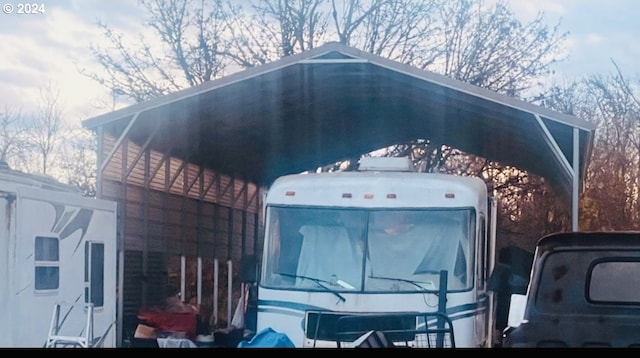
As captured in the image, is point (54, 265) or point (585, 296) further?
point (54, 265)

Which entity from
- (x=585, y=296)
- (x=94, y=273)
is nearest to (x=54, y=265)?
(x=94, y=273)

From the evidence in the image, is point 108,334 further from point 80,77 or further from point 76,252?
point 80,77

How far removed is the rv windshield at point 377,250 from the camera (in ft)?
20.4

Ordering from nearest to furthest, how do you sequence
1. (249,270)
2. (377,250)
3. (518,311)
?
(518,311), (377,250), (249,270)

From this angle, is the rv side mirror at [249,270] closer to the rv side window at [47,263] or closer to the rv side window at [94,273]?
the rv side window at [94,273]

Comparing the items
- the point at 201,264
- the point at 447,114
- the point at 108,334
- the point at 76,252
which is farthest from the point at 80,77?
the point at 447,114

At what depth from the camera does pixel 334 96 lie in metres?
7.44

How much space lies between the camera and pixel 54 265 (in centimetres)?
596

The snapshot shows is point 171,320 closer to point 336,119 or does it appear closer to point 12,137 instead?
point 12,137

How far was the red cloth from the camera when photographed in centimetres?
641

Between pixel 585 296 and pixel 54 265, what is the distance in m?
2.94

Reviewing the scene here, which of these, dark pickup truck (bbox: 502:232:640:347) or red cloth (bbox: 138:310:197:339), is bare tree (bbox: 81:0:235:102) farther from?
dark pickup truck (bbox: 502:232:640:347)

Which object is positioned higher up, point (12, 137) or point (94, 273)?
point (12, 137)

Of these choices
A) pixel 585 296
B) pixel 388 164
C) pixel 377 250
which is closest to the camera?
pixel 585 296
